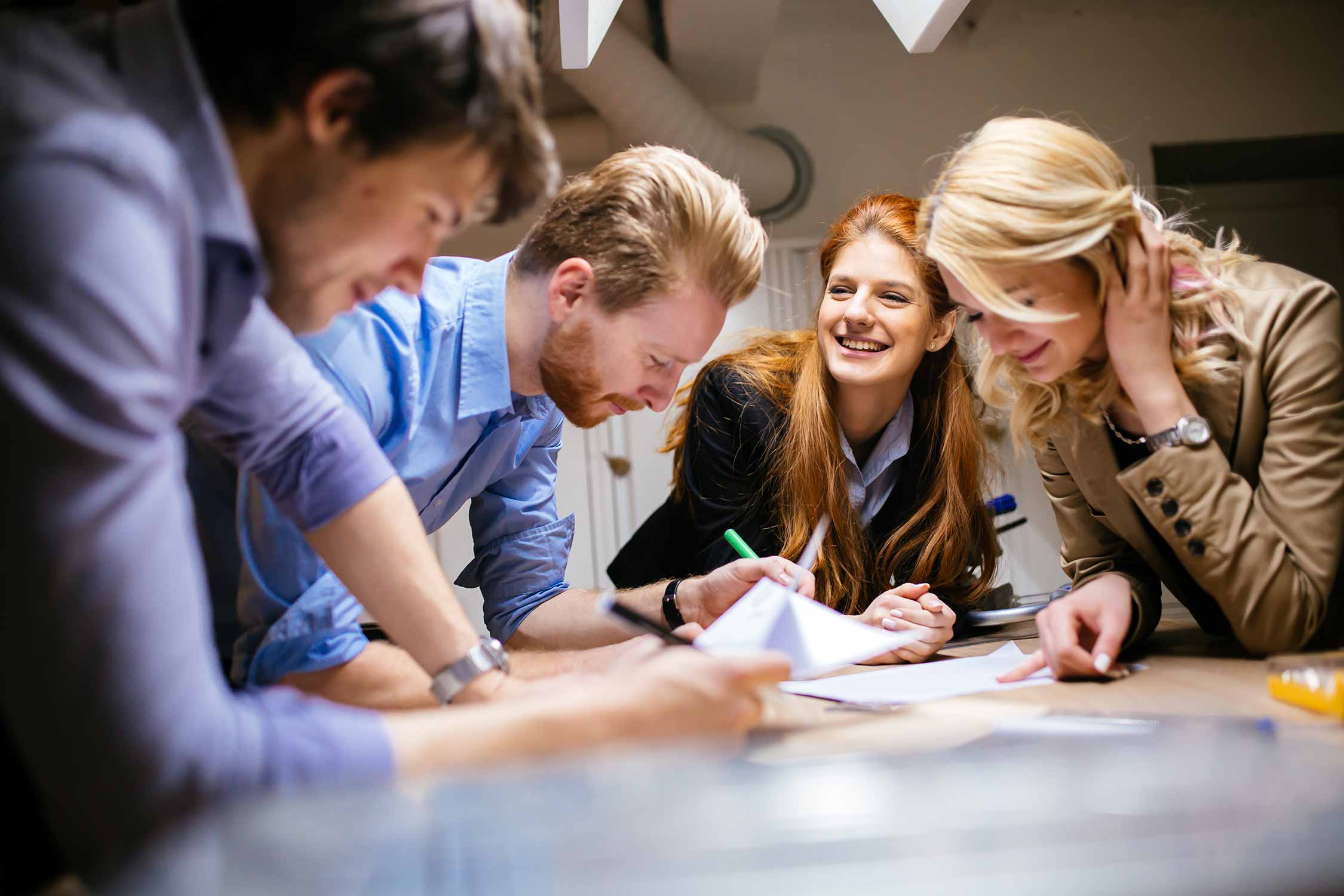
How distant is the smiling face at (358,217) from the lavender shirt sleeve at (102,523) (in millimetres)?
82

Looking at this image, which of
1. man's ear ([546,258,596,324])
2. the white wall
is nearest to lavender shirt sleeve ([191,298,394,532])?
man's ear ([546,258,596,324])

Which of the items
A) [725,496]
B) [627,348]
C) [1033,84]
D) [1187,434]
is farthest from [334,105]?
[1033,84]

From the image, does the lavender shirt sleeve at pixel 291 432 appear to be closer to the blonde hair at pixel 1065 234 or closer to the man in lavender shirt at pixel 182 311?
the man in lavender shirt at pixel 182 311

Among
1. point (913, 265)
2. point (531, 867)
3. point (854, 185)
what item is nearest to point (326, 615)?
point (531, 867)

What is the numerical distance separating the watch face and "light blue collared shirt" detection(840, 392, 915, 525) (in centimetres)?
64

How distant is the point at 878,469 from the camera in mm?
1626

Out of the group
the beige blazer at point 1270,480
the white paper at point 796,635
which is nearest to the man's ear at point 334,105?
the white paper at point 796,635

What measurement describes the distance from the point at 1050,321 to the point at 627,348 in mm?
456

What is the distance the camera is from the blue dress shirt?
44 centimetres

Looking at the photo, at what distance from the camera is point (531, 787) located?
1.64ft

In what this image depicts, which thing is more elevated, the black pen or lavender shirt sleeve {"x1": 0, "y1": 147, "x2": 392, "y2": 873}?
lavender shirt sleeve {"x1": 0, "y1": 147, "x2": 392, "y2": 873}

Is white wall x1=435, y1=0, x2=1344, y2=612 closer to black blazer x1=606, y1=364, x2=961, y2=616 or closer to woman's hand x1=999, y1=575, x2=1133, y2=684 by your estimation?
black blazer x1=606, y1=364, x2=961, y2=616

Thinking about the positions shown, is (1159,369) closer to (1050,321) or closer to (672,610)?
(1050,321)

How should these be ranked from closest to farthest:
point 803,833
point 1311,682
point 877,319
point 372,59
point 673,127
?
point 803,833
point 372,59
point 1311,682
point 877,319
point 673,127
